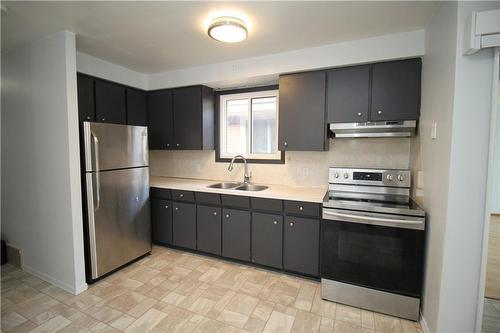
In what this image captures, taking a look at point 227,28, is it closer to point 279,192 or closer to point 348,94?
point 348,94

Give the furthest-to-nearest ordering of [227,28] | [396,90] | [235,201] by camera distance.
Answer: [235,201] → [396,90] → [227,28]

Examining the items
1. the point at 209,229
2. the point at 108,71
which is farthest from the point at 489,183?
the point at 108,71

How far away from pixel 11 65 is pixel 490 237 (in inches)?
174

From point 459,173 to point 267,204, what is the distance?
5.17ft

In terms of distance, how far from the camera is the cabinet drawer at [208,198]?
2.75 metres

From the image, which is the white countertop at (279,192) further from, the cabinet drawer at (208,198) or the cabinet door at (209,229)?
the cabinet door at (209,229)

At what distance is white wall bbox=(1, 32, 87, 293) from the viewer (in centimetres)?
214

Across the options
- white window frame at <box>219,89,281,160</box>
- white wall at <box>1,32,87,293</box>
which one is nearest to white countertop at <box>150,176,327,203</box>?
white window frame at <box>219,89,281,160</box>

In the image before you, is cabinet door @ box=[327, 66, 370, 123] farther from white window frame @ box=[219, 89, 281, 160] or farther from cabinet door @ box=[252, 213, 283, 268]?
cabinet door @ box=[252, 213, 283, 268]

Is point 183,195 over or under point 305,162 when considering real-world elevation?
under

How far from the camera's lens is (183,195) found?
2.94 m

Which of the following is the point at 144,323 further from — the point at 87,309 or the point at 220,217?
the point at 220,217

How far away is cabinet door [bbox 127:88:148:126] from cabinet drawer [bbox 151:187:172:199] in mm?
980

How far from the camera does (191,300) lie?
6.94 ft
